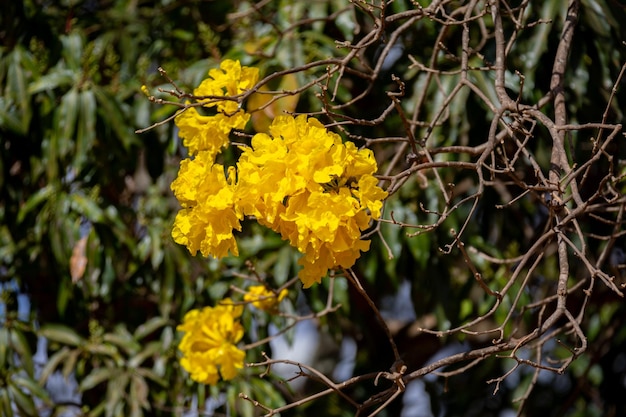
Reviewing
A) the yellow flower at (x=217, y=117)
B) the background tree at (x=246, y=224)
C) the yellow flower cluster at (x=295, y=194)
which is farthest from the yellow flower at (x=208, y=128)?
the background tree at (x=246, y=224)

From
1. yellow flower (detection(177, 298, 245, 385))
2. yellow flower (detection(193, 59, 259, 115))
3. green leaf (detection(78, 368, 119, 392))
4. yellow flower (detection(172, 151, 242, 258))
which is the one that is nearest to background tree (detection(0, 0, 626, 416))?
green leaf (detection(78, 368, 119, 392))

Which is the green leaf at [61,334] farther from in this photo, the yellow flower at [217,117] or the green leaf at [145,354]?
the yellow flower at [217,117]

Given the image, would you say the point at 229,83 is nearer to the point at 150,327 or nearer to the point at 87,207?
the point at 87,207

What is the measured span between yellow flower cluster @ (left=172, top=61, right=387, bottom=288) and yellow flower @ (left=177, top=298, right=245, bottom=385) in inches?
27.2

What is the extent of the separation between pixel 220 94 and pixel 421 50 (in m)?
1.06

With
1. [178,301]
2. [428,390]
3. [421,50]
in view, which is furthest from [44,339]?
[421,50]

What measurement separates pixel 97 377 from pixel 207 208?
1342 millimetres

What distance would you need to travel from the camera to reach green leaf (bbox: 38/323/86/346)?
2.51m

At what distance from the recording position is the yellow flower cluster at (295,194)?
3.92 ft

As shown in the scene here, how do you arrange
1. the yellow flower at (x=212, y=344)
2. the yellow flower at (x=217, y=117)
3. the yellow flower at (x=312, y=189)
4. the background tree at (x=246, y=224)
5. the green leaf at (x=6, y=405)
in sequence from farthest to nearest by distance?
the green leaf at (x=6, y=405)
the background tree at (x=246, y=224)
the yellow flower at (x=212, y=344)
the yellow flower at (x=217, y=117)
the yellow flower at (x=312, y=189)

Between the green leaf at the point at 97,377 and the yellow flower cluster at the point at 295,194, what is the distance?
124 cm

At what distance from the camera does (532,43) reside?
2098 millimetres

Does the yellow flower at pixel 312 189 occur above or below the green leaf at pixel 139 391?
above

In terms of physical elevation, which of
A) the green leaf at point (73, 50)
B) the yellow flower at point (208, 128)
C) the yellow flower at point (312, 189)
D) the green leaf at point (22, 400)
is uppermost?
the yellow flower at point (312, 189)
